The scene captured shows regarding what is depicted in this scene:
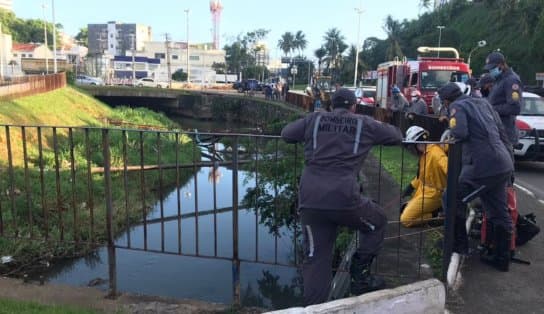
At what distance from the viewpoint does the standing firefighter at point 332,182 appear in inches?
132

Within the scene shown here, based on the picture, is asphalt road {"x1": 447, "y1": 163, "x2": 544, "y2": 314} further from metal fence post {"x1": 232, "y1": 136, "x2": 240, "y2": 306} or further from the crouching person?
metal fence post {"x1": 232, "y1": 136, "x2": 240, "y2": 306}

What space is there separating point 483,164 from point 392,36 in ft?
231

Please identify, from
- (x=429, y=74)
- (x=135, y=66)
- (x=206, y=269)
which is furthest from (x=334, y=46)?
(x=206, y=269)

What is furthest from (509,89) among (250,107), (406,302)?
(250,107)

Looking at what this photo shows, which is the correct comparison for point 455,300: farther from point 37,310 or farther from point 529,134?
point 529,134

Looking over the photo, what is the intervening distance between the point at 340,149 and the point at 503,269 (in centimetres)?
226

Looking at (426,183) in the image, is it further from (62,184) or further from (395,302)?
(62,184)

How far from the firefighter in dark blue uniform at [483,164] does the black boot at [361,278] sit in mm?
1127

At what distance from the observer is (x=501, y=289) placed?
13.7 feet

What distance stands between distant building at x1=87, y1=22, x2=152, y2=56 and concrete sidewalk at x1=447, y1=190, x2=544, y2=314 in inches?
5322

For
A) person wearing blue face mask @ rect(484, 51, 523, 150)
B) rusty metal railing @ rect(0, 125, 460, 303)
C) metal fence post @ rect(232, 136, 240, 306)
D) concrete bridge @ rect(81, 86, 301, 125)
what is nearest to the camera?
metal fence post @ rect(232, 136, 240, 306)

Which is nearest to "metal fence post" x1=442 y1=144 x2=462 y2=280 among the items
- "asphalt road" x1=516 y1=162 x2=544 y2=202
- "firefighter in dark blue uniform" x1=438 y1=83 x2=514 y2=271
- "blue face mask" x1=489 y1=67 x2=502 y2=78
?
"firefighter in dark blue uniform" x1=438 y1=83 x2=514 y2=271

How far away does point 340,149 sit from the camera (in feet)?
11.1

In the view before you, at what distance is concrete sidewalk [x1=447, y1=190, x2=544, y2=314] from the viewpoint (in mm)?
3867
